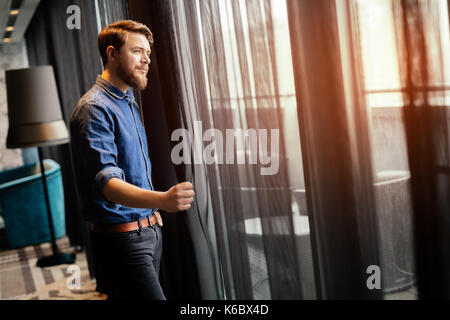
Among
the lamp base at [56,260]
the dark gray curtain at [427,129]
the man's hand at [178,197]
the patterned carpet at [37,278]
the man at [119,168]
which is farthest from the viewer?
the lamp base at [56,260]

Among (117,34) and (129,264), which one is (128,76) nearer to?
(117,34)

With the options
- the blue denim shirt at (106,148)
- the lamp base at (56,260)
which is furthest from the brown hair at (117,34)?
the lamp base at (56,260)

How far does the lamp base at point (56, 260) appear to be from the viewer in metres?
3.96

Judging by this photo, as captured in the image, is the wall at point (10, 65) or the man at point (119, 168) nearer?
the man at point (119, 168)

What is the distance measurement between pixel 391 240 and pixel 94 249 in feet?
3.33

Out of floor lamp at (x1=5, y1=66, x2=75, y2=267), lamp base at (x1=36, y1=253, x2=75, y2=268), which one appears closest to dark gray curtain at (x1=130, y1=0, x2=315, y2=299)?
floor lamp at (x1=5, y1=66, x2=75, y2=267)

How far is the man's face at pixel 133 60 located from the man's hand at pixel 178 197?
421 millimetres

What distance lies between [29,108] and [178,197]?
210cm

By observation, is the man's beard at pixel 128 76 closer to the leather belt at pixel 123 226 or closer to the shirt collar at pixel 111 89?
the shirt collar at pixel 111 89

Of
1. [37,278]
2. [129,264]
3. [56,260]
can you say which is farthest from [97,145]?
[56,260]

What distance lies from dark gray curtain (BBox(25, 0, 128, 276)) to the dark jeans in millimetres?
737
